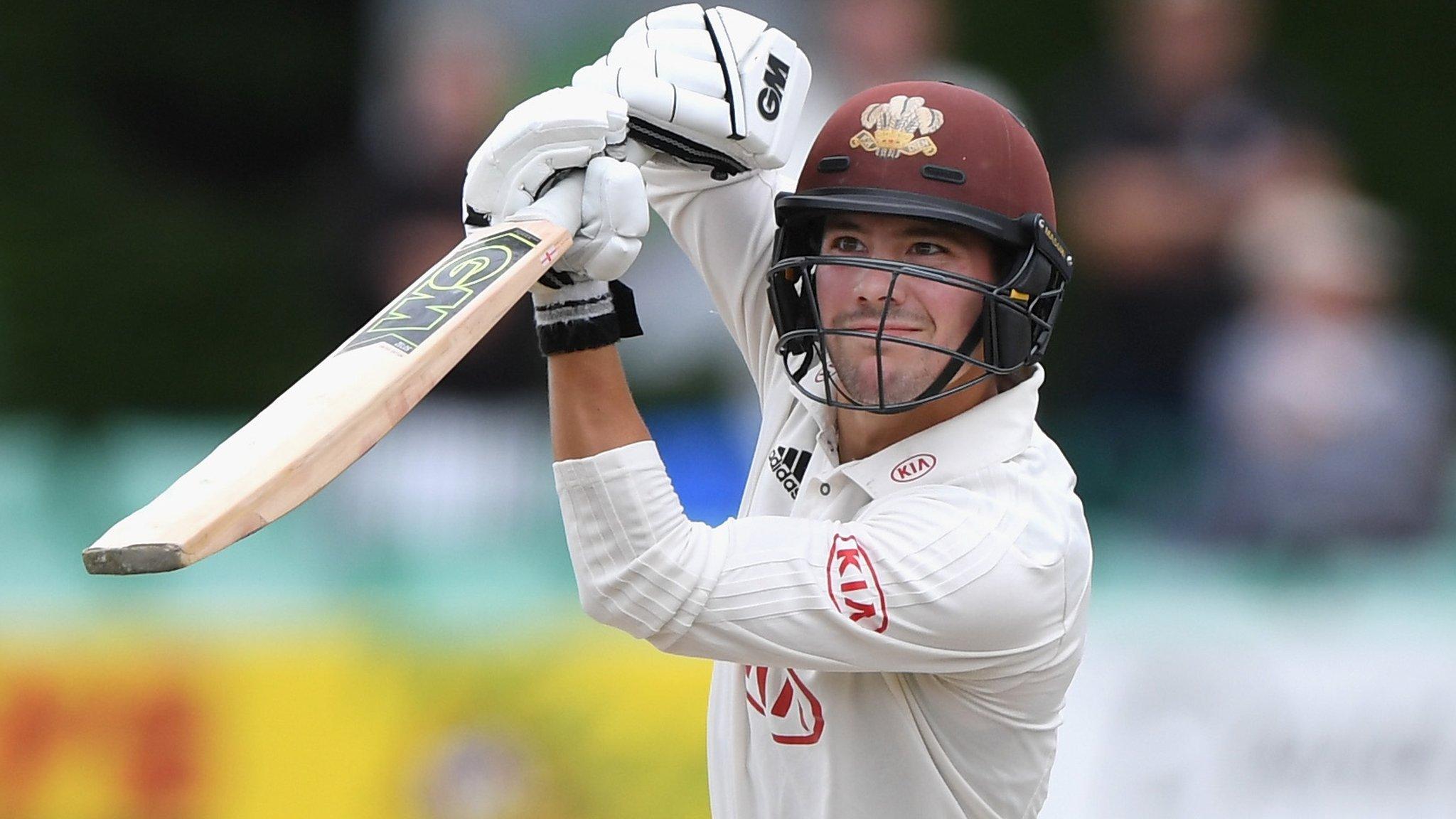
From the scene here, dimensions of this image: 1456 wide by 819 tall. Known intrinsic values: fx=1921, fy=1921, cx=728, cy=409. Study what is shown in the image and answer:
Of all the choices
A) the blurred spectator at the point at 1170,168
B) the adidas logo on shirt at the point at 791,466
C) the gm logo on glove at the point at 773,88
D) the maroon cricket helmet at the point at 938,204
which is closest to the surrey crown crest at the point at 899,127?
the maroon cricket helmet at the point at 938,204

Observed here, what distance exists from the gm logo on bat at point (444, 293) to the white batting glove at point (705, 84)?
291 millimetres

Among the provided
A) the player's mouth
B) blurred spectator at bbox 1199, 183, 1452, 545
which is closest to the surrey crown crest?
the player's mouth

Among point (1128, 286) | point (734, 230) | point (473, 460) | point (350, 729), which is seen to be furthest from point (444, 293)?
point (1128, 286)

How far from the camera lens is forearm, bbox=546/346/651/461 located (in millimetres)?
2426

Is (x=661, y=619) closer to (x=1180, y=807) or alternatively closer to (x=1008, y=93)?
(x=1180, y=807)

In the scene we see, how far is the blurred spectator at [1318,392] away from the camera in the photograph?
5301 millimetres

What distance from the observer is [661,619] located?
2383 millimetres

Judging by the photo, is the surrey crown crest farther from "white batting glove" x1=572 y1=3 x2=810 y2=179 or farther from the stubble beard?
the stubble beard

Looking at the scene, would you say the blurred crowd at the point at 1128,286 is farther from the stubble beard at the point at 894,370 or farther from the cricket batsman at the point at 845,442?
the stubble beard at the point at 894,370

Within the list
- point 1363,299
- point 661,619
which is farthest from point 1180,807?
point 661,619

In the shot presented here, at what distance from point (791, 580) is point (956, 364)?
15.4 inches

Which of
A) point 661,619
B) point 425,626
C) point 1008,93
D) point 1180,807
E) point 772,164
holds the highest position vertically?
point 1008,93

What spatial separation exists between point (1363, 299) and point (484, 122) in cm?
270

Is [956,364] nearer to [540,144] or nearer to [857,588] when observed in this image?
[857,588]
